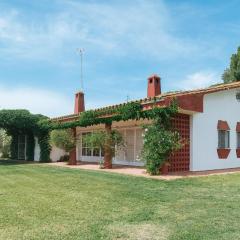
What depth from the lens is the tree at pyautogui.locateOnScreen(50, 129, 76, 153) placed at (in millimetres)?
23797

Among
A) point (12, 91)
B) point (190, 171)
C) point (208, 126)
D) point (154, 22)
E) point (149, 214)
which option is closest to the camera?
point (149, 214)

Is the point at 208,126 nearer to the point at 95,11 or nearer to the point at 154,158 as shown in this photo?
the point at 154,158

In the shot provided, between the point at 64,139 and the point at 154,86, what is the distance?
21.6 ft

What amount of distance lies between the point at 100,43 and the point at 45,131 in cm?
1148

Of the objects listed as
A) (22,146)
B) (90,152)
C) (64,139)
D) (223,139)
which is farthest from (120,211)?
(22,146)

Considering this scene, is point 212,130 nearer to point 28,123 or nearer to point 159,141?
point 159,141

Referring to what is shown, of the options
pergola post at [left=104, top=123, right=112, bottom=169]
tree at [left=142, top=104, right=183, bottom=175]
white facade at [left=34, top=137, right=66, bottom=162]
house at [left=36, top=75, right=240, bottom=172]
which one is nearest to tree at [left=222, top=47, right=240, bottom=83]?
house at [left=36, top=75, right=240, bottom=172]

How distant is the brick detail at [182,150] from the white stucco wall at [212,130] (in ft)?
0.81

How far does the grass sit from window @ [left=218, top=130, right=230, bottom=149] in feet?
25.6

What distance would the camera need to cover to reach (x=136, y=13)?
45.2 feet

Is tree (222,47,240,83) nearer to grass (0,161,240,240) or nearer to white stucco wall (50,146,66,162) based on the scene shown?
white stucco wall (50,146,66,162)

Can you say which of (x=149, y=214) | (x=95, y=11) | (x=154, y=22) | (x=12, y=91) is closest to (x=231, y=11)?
(x=154, y=22)

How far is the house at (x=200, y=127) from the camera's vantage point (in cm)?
1766

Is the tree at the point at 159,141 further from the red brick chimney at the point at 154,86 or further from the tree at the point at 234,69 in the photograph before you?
the tree at the point at 234,69
